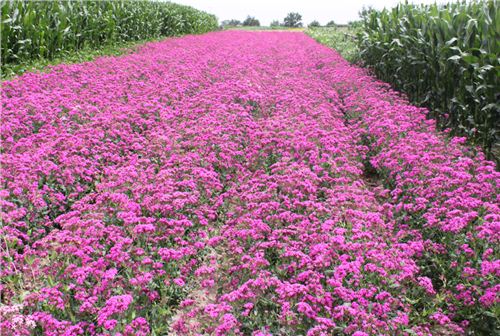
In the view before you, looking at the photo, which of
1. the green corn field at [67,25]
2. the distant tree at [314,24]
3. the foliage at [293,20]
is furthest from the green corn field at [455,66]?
the foliage at [293,20]

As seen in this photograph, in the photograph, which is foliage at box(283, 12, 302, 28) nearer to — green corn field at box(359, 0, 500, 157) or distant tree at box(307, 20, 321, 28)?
distant tree at box(307, 20, 321, 28)

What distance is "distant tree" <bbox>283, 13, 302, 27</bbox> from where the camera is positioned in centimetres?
11469

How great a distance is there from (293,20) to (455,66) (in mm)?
109094

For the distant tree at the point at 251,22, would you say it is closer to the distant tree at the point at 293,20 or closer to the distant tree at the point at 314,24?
the distant tree at the point at 293,20

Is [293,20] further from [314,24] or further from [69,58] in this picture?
[69,58]

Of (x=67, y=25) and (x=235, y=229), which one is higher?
(x=67, y=25)

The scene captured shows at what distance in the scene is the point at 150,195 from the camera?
620cm

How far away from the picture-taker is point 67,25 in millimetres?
19312

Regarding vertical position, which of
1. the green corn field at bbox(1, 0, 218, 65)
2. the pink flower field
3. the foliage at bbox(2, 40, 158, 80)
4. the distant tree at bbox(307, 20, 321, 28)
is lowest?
the pink flower field

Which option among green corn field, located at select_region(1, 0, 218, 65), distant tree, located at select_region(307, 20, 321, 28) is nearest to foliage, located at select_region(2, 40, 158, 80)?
green corn field, located at select_region(1, 0, 218, 65)

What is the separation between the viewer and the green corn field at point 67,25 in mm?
15352

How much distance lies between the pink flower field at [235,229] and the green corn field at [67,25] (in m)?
6.84

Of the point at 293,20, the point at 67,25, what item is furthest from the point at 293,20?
the point at 67,25

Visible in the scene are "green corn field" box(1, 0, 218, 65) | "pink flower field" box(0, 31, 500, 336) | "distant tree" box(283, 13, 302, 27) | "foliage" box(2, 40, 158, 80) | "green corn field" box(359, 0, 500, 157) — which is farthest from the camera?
"distant tree" box(283, 13, 302, 27)
